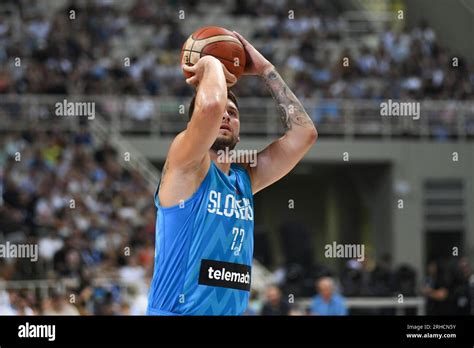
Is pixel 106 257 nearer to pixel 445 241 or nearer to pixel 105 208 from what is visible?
pixel 105 208

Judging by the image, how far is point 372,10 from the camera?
22.1 m

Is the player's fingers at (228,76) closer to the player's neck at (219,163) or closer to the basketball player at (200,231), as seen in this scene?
the basketball player at (200,231)

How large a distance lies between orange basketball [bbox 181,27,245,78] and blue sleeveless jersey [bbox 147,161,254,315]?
1.97ft

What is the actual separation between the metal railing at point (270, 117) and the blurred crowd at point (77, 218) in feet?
2.44

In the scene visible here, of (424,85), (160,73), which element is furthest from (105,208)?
(424,85)

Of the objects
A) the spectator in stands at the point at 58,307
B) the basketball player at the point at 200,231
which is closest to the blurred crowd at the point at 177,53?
the spectator in stands at the point at 58,307

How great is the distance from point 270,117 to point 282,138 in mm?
12735

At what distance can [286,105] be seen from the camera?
17.7ft

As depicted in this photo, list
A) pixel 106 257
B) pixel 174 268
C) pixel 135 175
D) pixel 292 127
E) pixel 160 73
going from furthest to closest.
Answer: pixel 160 73 < pixel 135 175 < pixel 106 257 < pixel 292 127 < pixel 174 268

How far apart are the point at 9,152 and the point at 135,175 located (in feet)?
6.66

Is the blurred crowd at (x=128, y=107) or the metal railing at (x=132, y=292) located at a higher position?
the blurred crowd at (x=128, y=107)
